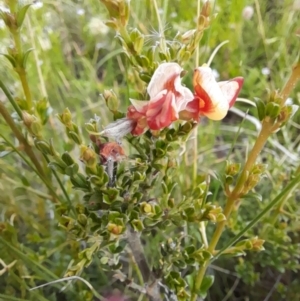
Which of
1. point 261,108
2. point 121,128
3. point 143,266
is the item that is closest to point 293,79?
point 261,108

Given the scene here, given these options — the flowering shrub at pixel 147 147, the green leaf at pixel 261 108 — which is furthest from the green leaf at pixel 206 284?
the green leaf at pixel 261 108

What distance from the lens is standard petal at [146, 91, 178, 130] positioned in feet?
1.12

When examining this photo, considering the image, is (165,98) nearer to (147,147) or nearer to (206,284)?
(147,147)

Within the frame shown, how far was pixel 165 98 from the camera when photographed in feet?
1.13

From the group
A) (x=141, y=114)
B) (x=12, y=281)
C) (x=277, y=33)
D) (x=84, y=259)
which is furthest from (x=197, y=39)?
(x=277, y=33)

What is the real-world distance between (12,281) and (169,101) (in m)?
0.40

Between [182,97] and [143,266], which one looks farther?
[143,266]

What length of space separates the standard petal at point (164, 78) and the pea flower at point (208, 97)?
2 cm

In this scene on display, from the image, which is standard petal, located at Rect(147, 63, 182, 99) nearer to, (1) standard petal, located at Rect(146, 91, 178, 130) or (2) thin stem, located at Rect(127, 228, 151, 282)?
(1) standard petal, located at Rect(146, 91, 178, 130)

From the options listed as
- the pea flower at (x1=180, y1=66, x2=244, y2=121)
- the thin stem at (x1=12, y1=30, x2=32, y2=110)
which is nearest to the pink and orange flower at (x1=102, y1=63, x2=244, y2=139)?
the pea flower at (x1=180, y1=66, x2=244, y2=121)

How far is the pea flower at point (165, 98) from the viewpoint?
0.34 m

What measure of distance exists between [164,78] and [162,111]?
0.02 m

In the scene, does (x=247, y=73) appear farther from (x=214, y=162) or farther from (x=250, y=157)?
(x=250, y=157)

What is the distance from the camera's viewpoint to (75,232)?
445mm
